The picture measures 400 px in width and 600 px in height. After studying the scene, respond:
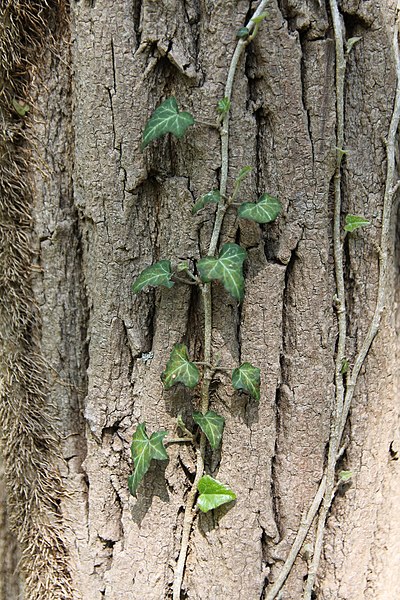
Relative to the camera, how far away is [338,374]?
1257mm

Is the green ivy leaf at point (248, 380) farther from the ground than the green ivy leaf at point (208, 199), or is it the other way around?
the green ivy leaf at point (208, 199)

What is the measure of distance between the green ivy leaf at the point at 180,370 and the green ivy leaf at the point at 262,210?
30 cm

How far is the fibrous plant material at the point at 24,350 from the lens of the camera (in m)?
1.27

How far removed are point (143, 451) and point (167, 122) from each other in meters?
0.67

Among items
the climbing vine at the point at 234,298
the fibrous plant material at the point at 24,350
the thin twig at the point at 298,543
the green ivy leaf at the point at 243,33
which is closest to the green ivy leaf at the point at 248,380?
the climbing vine at the point at 234,298

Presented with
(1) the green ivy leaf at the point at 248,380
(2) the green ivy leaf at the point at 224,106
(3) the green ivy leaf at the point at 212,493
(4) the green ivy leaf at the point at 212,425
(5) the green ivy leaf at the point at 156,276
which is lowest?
(3) the green ivy leaf at the point at 212,493

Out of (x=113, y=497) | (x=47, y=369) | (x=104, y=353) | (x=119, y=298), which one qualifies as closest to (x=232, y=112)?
(x=119, y=298)

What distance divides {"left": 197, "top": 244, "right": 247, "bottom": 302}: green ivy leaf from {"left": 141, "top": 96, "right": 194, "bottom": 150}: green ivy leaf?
244 mm

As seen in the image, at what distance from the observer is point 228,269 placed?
1.13 meters

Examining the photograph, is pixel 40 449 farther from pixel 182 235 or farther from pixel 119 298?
pixel 182 235

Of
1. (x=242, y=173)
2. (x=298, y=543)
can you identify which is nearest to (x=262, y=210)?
(x=242, y=173)

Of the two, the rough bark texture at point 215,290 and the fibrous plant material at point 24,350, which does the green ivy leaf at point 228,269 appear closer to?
the rough bark texture at point 215,290

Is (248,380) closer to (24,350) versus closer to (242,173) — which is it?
(242,173)

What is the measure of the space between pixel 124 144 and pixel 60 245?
0.94 ft
